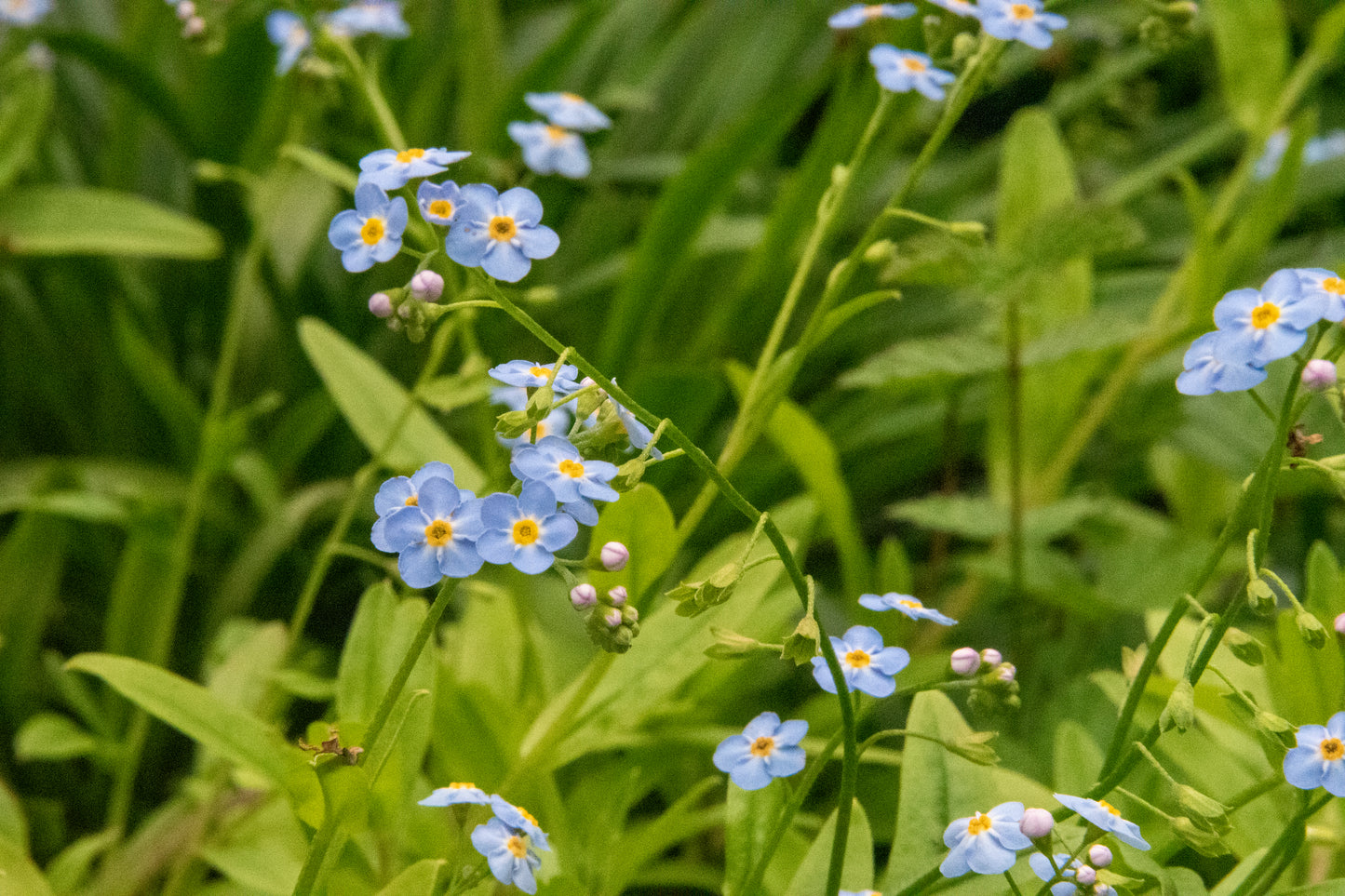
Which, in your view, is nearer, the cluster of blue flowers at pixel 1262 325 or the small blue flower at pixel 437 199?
the cluster of blue flowers at pixel 1262 325

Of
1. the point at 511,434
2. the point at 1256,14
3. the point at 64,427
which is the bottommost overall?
the point at 64,427

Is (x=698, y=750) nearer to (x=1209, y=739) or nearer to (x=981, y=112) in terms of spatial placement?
(x=1209, y=739)

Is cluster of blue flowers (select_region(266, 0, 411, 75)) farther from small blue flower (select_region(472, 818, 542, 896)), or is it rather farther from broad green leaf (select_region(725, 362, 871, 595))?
small blue flower (select_region(472, 818, 542, 896))

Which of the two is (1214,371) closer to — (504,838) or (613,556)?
(613,556)

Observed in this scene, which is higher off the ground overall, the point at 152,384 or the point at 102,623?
the point at 152,384

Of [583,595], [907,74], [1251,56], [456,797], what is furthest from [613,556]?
[1251,56]

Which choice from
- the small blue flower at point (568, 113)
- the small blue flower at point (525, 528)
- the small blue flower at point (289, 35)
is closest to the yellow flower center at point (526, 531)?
the small blue flower at point (525, 528)

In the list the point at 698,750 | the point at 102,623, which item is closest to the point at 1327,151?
the point at 698,750

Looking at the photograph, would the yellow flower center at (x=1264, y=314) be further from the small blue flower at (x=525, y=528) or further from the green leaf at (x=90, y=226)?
the green leaf at (x=90, y=226)
